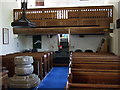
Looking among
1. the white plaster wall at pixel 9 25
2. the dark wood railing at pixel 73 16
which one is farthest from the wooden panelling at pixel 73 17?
the white plaster wall at pixel 9 25

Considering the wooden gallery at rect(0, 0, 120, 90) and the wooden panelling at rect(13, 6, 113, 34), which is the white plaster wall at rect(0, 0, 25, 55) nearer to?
the wooden gallery at rect(0, 0, 120, 90)

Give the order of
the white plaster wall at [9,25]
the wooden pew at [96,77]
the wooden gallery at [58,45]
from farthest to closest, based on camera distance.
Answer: the white plaster wall at [9,25] → the wooden gallery at [58,45] → the wooden pew at [96,77]

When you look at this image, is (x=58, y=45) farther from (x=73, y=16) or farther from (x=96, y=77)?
(x=96, y=77)

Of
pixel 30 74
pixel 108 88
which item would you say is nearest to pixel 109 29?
pixel 30 74

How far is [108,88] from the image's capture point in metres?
1.77

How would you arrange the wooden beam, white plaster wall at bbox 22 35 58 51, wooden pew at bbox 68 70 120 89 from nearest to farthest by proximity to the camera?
wooden pew at bbox 68 70 120 89 → the wooden beam → white plaster wall at bbox 22 35 58 51

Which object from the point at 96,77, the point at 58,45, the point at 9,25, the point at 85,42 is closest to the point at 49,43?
the point at 58,45

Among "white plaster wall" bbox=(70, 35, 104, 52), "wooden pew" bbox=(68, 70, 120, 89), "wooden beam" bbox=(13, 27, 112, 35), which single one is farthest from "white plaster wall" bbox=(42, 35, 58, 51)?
"wooden pew" bbox=(68, 70, 120, 89)

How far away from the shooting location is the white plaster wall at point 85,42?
8203 millimetres

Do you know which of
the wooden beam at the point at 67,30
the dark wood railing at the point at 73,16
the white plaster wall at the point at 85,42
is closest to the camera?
the dark wood railing at the point at 73,16

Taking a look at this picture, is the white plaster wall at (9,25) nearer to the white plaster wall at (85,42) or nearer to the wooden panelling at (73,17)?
the wooden panelling at (73,17)

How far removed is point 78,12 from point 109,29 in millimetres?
1408

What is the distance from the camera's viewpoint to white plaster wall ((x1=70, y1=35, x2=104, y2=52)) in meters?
8.20

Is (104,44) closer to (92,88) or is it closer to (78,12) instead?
(78,12)
